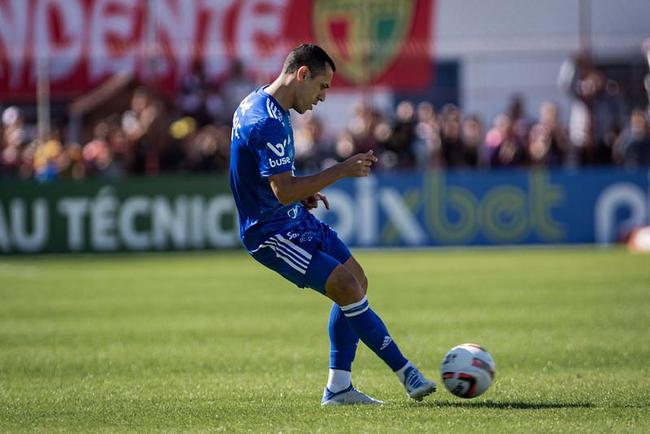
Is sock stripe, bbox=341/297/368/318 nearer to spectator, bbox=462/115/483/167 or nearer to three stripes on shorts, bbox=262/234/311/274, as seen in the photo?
three stripes on shorts, bbox=262/234/311/274

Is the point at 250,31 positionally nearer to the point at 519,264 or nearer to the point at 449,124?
the point at 449,124

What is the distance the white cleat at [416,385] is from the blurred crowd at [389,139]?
1626 cm

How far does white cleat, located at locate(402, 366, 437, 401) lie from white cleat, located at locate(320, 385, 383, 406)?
270 millimetres

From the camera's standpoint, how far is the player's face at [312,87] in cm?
811

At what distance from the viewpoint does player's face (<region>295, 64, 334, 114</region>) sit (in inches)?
319

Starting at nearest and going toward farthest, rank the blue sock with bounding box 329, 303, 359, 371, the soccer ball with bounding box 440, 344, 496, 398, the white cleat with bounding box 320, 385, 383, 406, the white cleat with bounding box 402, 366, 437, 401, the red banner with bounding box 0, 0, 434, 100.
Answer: the white cleat with bounding box 402, 366, 437, 401 → the soccer ball with bounding box 440, 344, 496, 398 → the white cleat with bounding box 320, 385, 383, 406 → the blue sock with bounding box 329, 303, 359, 371 → the red banner with bounding box 0, 0, 434, 100

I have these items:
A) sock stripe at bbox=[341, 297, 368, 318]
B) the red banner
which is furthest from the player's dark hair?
the red banner

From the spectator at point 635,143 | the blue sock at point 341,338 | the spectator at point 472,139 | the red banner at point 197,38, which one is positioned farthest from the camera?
the red banner at point 197,38

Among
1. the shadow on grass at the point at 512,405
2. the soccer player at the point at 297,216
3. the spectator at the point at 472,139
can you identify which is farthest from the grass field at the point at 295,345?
the spectator at the point at 472,139

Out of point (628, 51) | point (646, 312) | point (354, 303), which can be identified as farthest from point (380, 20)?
point (354, 303)

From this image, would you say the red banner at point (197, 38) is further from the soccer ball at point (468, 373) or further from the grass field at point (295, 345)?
the soccer ball at point (468, 373)

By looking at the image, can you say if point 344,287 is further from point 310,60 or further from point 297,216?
point 310,60

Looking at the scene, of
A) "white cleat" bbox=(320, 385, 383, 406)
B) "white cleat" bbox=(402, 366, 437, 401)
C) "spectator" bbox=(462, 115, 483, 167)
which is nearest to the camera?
"white cleat" bbox=(402, 366, 437, 401)

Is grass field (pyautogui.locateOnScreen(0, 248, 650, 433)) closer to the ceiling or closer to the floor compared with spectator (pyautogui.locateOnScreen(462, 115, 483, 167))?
closer to the floor
